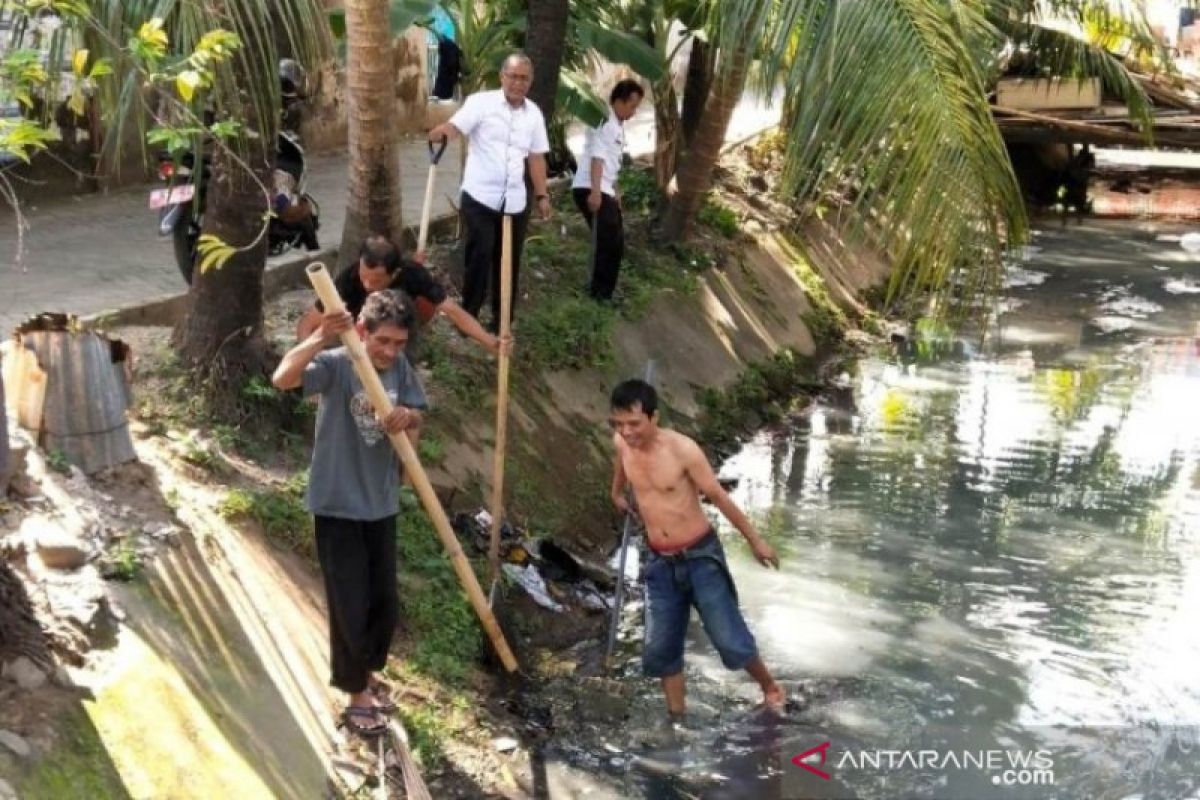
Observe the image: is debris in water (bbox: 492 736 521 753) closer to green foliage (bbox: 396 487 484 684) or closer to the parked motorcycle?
green foliage (bbox: 396 487 484 684)

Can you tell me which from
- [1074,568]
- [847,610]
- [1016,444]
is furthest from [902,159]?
[1016,444]

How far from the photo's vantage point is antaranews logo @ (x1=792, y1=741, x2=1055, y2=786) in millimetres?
7469

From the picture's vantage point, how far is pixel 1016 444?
43.9 feet

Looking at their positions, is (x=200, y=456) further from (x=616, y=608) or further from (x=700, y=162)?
(x=700, y=162)

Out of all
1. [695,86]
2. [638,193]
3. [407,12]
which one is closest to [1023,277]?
[638,193]

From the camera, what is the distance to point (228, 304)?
8305 mm

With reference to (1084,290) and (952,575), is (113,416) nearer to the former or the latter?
(952,575)

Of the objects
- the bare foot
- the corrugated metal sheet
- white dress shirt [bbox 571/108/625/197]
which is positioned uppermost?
white dress shirt [bbox 571/108/625/197]

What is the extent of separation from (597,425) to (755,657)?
3850 millimetres

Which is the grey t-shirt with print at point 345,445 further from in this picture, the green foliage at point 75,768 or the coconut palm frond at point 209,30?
the green foliage at point 75,768

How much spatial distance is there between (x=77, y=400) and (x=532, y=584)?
270cm

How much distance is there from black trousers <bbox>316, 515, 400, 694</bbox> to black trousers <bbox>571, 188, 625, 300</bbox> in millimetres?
5895

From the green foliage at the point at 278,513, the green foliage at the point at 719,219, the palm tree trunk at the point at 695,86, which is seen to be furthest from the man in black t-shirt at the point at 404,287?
the green foliage at the point at 719,219

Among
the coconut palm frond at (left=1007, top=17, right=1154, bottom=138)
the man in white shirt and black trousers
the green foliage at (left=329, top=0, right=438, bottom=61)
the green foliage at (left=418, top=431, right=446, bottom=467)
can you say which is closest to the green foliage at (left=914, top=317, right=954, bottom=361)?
the coconut palm frond at (left=1007, top=17, right=1154, bottom=138)
